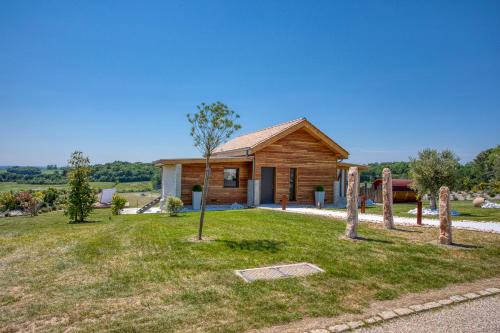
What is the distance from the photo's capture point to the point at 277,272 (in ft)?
20.0

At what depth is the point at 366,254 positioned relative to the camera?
7.51 meters

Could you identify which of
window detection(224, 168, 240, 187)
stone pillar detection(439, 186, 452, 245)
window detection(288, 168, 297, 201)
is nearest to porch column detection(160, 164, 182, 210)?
window detection(224, 168, 240, 187)

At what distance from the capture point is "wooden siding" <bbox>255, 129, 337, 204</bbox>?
20.0m

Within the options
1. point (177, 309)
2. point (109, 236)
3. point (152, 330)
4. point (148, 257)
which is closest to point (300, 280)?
point (177, 309)

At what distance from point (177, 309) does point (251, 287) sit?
4.57 ft

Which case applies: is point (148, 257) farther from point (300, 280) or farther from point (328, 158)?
point (328, 158)

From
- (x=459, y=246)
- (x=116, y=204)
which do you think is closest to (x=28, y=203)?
(x=116, y=204)

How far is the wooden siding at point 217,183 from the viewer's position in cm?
1838

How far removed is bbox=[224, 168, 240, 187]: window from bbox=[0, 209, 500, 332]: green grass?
32.4ft

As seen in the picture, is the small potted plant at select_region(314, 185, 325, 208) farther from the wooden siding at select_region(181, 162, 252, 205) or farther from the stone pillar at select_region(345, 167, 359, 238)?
the stone pillar at select_region(345, 167, 359, 238)

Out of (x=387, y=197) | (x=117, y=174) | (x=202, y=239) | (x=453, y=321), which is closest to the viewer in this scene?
(x=453, y=321)

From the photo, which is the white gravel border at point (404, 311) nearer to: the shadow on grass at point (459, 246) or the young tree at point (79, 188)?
the shadow on grass at point (459, 246)

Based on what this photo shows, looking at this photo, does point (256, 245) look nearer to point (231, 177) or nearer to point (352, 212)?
point (352, 212)

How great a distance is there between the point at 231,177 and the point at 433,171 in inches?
456
